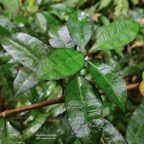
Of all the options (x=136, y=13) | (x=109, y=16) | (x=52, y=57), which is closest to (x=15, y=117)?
(x=52, y=57)

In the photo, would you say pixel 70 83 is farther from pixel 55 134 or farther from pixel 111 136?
pixel 55 134

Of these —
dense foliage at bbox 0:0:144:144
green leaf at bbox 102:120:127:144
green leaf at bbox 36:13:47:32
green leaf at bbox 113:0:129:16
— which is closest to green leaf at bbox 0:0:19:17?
green leaf at bbox 36:13:47:32

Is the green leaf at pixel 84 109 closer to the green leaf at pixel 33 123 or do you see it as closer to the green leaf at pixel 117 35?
the green leaf at pixel 117 35

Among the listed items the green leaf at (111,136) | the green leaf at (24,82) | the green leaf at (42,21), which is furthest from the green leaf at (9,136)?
the green leaf at (42,21)

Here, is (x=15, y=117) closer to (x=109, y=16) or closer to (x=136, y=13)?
(x=136, y=13)

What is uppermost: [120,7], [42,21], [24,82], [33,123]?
[24,82]

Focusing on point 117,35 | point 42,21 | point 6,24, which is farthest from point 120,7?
point 117,35
